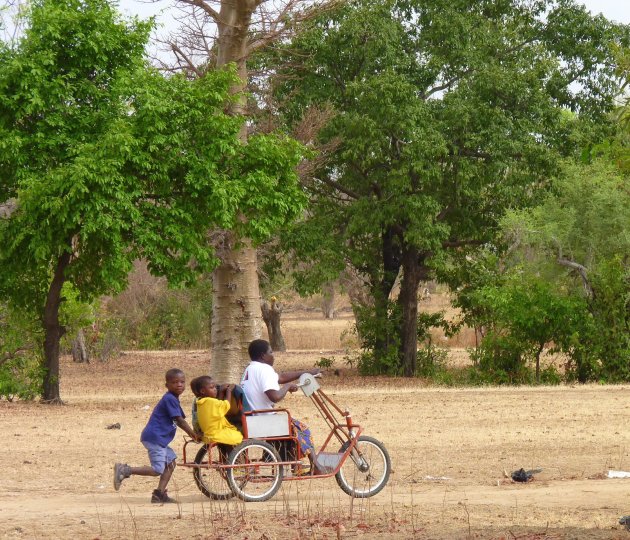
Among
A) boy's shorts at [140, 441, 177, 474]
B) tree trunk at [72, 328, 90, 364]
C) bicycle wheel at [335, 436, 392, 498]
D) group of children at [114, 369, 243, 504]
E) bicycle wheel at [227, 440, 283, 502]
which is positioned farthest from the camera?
tree trunk at [72, 328, 90, 364]

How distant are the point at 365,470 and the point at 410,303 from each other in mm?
22942

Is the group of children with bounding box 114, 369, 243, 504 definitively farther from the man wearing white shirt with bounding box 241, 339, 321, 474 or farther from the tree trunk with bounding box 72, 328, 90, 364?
the tree trunk with bounding box 72, 328, 90, 364

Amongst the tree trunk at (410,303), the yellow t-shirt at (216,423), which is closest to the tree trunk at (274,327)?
the tree trunk at (410,303)

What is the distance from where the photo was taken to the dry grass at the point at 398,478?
8.98 m

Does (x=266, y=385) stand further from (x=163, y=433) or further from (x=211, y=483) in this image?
(x=211, y=483)

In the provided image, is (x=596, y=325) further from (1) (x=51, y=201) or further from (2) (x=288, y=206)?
(1) (x=51, y=201)

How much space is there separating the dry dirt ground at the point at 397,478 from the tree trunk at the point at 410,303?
9.12 m

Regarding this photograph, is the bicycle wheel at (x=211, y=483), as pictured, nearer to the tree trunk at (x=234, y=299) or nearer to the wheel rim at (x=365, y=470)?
the wheel rim at (x=365, y=470)

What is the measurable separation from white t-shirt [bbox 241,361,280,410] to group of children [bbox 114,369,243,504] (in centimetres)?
18

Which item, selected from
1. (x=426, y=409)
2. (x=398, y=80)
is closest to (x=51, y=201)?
(x=426, y=409)

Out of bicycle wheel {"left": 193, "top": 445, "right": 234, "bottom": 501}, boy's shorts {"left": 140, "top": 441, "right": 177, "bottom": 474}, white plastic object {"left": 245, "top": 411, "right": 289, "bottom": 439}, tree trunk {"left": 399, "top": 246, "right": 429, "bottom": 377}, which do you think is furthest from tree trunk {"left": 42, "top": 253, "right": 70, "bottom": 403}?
tree trunk {"left": 399, "top": 246, "right": 429, "bottom": 377}

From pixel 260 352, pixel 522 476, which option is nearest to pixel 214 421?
pixel 260 352

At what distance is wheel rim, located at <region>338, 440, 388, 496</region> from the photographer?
35.0ft

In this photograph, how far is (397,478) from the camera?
12.4m
